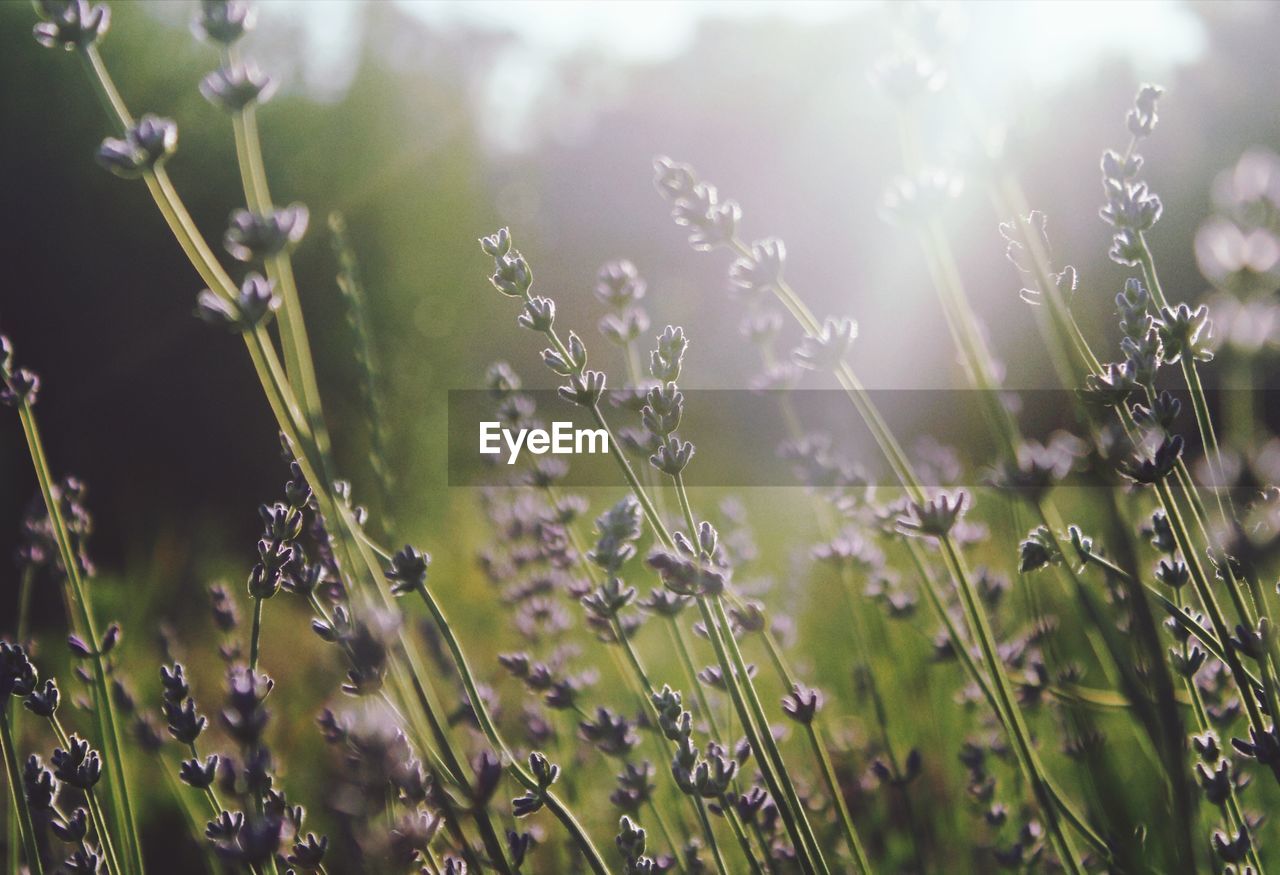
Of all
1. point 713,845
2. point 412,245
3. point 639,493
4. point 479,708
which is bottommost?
point 713,845

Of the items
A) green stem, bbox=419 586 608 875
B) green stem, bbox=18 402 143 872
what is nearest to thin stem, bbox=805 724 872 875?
green stem, bbox=419 586 608 875

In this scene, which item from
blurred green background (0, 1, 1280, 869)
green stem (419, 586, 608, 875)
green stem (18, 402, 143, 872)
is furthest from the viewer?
blurred green background (0, 1, 1280, 869)

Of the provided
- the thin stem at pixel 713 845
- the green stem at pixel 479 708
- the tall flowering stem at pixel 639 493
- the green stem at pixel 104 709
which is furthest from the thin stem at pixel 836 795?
the green stem at pixel 104 709

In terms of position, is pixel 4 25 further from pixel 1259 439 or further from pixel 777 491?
pixel 1259 439

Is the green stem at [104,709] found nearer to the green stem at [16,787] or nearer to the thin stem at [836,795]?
the green stem at [16,787]

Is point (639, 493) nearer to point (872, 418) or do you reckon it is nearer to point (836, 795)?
point (872, 418)

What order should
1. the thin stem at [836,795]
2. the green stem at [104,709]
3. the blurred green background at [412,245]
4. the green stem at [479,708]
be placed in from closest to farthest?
1. the green stem at [479,708]
2. the thin stem at [836,795]
3. the green stem at [104,709]
4. the blurred green background at [412,245]

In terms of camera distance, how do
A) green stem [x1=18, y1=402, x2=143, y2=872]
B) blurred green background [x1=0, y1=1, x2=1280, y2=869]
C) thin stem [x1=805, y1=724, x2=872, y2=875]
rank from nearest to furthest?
thin stem [x1=805, y1=724, x2=872, y2=875] → green stem [x1=18, y1=402, x2=143, y2=872] → blurred green background [x1=0, y1=1, x2=1280, y2=869]

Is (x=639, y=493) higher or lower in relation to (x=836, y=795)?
higher

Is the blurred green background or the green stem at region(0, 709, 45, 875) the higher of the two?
the blurred green background

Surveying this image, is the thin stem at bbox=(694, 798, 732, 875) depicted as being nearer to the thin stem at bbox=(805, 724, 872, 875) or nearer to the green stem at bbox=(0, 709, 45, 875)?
the thin stem at bbox=(805, 724, 872, 875)

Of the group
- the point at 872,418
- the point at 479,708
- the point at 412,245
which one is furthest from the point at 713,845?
the point at 412,245

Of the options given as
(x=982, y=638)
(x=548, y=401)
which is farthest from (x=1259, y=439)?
(x=548, y=401)

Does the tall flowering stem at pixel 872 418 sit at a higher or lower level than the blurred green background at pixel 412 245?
lower
